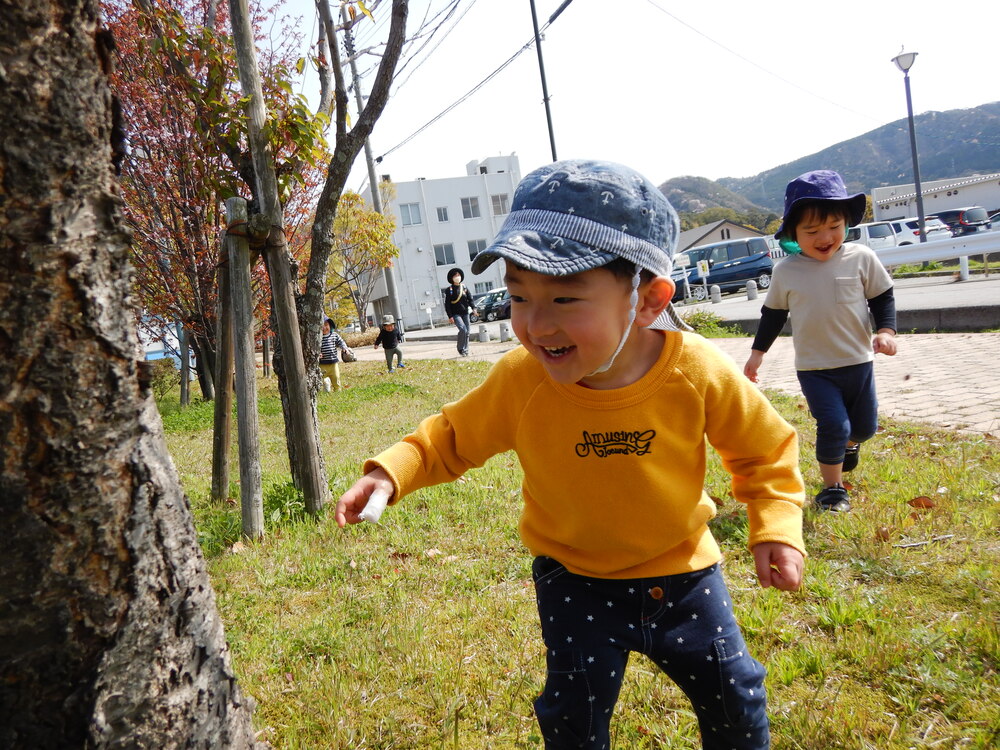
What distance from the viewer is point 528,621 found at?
9.39ft

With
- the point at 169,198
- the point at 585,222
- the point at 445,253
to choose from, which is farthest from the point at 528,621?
the point at 445,253

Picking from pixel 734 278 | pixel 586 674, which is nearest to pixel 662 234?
pixel 586 674

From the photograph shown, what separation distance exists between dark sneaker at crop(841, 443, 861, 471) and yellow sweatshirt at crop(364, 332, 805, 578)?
254 cm

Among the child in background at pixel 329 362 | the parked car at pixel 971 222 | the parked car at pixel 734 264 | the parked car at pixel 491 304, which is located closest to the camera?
the child in background at pixel 329 362

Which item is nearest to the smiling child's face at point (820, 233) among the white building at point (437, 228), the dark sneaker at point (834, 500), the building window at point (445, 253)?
the dark sneaker at point (834, 500)

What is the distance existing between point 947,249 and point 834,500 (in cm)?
1452

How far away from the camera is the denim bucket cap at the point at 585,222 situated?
166cm

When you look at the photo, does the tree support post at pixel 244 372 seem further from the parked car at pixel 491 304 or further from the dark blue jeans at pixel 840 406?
the parked car at pixel 491 304

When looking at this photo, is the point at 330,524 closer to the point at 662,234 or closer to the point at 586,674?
the point at 586,674

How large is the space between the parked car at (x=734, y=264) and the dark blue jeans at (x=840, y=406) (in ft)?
69.2

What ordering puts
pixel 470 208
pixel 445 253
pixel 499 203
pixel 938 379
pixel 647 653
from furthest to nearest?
pixel 499 203, pixel 470 208, pixel 445 253, pixel 938 379, pixel 647 653

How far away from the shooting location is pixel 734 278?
25.6 meters

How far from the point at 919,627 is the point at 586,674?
1.55 meters

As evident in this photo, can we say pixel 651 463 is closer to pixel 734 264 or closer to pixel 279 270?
pixel 279 270
